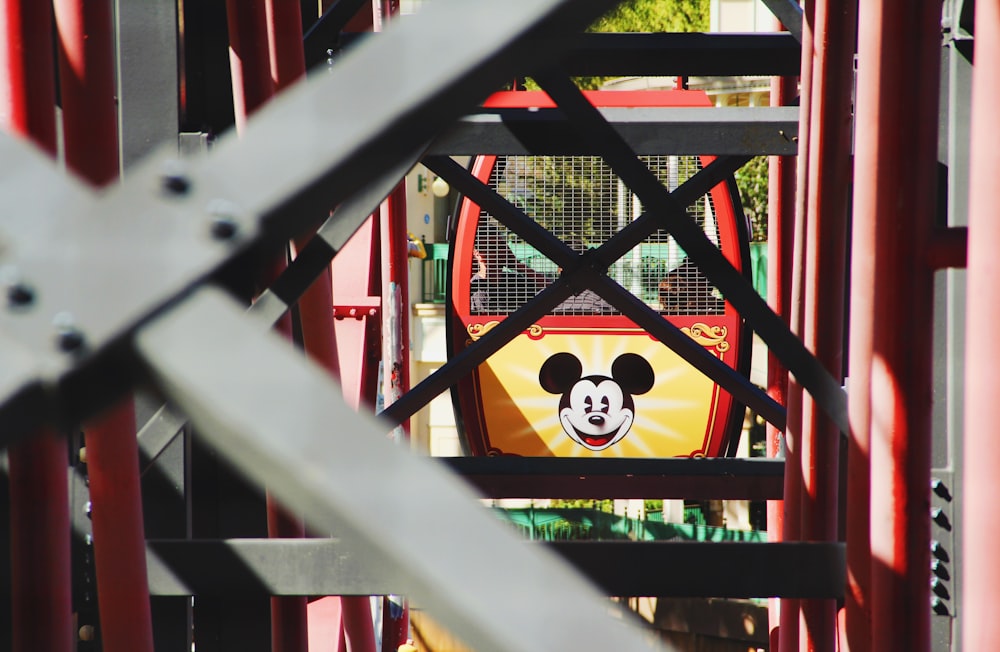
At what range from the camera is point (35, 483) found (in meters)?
2.22

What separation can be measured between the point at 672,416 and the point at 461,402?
1418mm

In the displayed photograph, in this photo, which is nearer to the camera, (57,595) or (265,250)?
(265,250)

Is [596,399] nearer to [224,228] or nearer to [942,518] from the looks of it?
[942,518]

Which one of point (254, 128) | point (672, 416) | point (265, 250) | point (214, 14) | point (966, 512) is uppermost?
point (214, 14)

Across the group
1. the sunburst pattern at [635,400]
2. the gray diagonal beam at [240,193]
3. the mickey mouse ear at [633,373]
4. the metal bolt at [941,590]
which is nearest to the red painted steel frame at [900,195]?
the metal bolt at [941,590]

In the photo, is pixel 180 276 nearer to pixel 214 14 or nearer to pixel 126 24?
pixel 126 24

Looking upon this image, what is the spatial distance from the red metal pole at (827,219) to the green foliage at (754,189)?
56.1ft

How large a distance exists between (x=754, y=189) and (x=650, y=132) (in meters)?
16.9

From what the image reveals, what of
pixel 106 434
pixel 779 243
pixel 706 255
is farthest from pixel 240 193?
pixel 779 243

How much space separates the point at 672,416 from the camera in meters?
7.38

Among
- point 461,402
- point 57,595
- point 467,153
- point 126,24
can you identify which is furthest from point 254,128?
point 461,402

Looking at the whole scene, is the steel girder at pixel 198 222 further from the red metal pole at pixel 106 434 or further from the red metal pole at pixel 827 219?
the red metal pole at pixel 827 219

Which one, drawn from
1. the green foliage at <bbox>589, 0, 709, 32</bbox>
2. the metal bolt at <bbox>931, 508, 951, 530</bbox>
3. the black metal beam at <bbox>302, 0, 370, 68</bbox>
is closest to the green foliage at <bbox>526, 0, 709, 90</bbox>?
the green foliage at <bbox>589, 0, 709, 32</bbox>

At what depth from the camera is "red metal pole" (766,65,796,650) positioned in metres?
5.36
